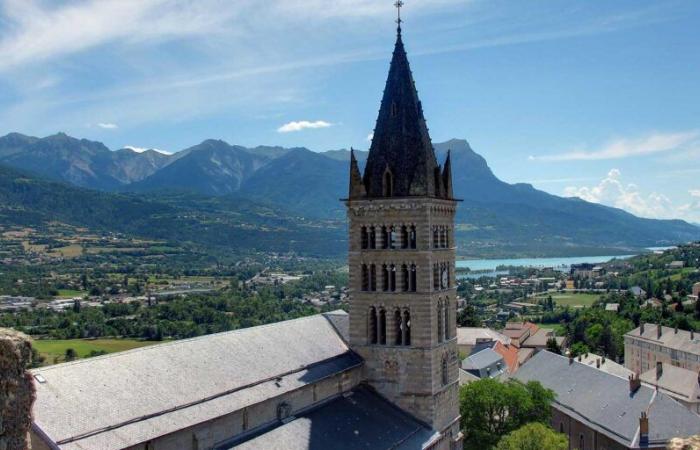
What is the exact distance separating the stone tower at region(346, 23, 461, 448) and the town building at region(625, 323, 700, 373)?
7514 centimetres

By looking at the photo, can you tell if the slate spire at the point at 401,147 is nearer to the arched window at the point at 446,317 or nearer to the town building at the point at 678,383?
the arched window at the point at 446,317

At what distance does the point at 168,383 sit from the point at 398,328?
18.0 m

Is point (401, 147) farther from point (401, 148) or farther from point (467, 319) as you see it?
point (467, 319)

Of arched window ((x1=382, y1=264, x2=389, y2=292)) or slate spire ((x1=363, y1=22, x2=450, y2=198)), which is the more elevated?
slate spire ((x1=363, y1=22, x2=450, y2=198))

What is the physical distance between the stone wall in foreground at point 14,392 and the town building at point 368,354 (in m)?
17.4

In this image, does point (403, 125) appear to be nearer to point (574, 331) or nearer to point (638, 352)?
point (638, 352)

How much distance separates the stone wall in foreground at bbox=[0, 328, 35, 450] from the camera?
1539cm

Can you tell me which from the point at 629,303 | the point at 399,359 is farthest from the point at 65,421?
the point at 629,303

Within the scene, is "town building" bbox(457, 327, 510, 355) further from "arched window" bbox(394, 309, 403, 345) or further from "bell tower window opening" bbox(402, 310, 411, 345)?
"bell tower window opening" bbox(402, 310, 411, 345)

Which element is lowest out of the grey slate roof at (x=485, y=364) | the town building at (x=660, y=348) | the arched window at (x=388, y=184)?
the town building at (x=660, y=348)

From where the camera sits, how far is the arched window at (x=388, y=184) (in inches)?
1873

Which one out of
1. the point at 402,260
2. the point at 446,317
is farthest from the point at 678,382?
the point at 402,260

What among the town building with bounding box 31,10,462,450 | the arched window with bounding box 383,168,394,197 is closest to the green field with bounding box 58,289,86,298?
the town building with bounding box 31,10,462,450

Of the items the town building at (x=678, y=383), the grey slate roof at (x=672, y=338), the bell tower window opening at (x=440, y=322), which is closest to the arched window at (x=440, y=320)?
the bell tower window opening at (x=440, y=322)
